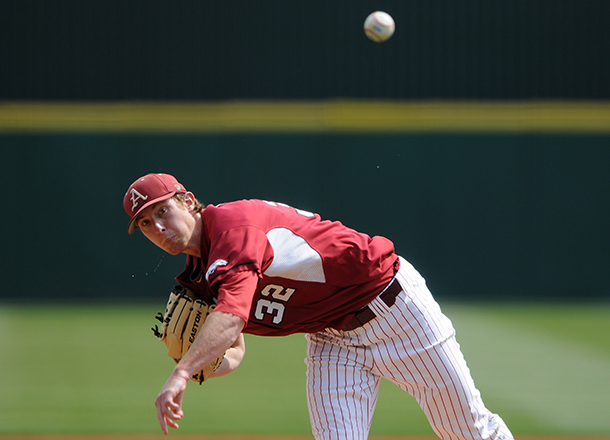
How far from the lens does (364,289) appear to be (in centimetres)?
311

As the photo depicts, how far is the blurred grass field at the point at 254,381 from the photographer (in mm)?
5078

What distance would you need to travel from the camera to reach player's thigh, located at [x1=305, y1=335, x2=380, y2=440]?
3.07 metres

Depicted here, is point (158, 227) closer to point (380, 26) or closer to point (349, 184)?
point (380, 26)

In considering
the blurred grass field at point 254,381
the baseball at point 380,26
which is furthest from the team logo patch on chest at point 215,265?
the baseball at point 380,26

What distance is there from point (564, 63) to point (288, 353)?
7512mm

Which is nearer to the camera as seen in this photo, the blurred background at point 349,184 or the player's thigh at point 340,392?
the player's thigh at point 340,392

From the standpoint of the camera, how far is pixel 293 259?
9.53 feet

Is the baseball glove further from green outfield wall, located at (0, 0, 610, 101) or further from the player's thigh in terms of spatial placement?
green outfield wall, located at (0, 0, 610, 101)

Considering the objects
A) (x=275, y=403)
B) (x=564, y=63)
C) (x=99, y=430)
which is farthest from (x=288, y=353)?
(x=564, y=63)

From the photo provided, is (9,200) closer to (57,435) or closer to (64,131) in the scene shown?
(64,131)

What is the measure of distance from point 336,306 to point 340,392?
38 cm

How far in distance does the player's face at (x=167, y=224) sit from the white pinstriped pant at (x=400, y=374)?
32.2 inches

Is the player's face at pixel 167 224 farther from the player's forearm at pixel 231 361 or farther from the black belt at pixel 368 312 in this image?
the black belt at pixel 368 312

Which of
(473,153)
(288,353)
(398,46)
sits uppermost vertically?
(398,46)
